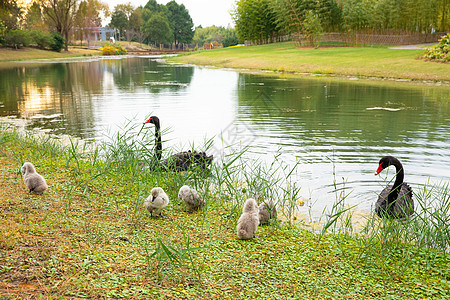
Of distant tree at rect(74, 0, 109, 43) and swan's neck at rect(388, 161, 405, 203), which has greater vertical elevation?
distant tree at rect(74, 0, 109, 43)

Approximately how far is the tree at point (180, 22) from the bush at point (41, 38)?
66.1 metres

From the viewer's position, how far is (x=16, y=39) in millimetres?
55156

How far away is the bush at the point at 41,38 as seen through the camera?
60656 mm

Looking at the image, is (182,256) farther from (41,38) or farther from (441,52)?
(41,38)

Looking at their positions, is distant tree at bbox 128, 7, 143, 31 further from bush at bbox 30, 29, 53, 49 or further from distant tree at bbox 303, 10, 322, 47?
distant tree at bbox 303, 10, 322, 47

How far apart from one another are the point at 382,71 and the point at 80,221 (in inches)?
946

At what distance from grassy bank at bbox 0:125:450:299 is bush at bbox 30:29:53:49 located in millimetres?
64363

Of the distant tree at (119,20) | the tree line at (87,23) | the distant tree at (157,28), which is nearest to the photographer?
the tree line at (87,23)

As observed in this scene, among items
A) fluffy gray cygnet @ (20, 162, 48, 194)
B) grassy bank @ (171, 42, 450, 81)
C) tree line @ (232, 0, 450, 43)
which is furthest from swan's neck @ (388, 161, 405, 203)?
tree line @ (232, 0, 450, 43)

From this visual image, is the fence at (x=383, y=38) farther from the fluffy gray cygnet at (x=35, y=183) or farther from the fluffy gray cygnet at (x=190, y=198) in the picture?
the fluffy gray cygnet at (x=35, y=183)

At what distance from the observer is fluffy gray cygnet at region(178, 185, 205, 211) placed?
4.76 meters

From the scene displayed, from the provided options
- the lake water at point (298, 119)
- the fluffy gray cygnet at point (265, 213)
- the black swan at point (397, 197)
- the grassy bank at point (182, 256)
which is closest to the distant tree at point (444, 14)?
the lake water at point (298, 119)

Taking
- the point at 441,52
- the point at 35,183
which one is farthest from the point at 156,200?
the point at 441,52

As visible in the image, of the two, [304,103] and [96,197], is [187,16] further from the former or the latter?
[96,197]
